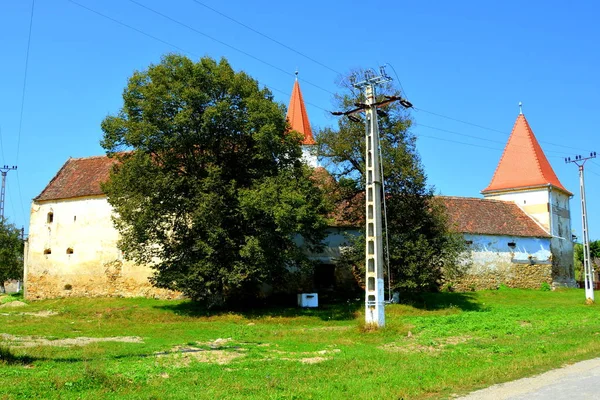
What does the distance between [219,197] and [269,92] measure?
597 centimetres

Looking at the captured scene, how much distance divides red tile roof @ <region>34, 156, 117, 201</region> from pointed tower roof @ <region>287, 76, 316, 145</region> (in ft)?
48.3

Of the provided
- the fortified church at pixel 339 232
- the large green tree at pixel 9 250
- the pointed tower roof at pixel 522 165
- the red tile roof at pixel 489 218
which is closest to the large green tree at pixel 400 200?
the fortified church at pixel 339 232

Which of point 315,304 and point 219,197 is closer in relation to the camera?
point 219,197

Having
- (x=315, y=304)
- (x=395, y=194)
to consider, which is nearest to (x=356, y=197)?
(x=395, y=194)

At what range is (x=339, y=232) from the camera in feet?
105

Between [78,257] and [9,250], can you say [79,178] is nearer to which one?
[78,257]

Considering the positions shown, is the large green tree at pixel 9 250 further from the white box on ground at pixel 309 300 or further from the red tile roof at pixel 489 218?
the red tile roof at pixel 489 218

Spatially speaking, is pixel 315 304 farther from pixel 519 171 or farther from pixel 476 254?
pixel 519 171

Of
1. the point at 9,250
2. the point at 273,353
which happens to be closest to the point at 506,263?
the point at 273,353

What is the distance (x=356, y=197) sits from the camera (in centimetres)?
2923

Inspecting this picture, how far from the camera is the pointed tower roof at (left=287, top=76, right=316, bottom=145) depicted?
145 feet

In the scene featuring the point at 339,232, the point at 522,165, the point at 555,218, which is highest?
the point at 522,165

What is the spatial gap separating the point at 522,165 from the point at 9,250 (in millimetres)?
39050

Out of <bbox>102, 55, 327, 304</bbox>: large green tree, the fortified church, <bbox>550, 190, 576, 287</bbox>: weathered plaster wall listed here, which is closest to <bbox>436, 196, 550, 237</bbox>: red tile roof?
the fortified church
